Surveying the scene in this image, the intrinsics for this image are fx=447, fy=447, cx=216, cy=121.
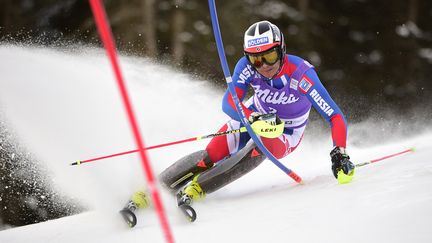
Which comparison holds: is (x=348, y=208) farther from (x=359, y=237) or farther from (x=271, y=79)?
(x=271, y=79)

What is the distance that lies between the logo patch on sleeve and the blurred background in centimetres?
623

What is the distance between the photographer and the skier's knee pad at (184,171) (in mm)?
3340

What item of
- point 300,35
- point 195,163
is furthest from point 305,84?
point 300,35

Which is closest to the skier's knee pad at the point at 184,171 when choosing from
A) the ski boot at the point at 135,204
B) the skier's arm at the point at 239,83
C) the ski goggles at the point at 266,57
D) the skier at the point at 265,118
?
the skier at the point at 265,118

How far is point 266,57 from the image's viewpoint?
313 centimetres

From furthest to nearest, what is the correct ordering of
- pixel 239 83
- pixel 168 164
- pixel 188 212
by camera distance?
1. pixel 168 164
2. pixel 239 83
3. pixel 188 212

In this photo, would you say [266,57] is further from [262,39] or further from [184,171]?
[184,171]

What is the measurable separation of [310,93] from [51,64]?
453 cm

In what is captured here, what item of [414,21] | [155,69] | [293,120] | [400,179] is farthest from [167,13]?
[400,179]

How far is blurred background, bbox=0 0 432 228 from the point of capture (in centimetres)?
997

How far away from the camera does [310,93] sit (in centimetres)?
315

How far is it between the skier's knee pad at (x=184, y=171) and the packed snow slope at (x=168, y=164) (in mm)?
130

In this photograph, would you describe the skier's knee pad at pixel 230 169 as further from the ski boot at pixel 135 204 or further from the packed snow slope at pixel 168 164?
the ski boot at pixel 135 204

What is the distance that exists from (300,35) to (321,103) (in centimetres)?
871
